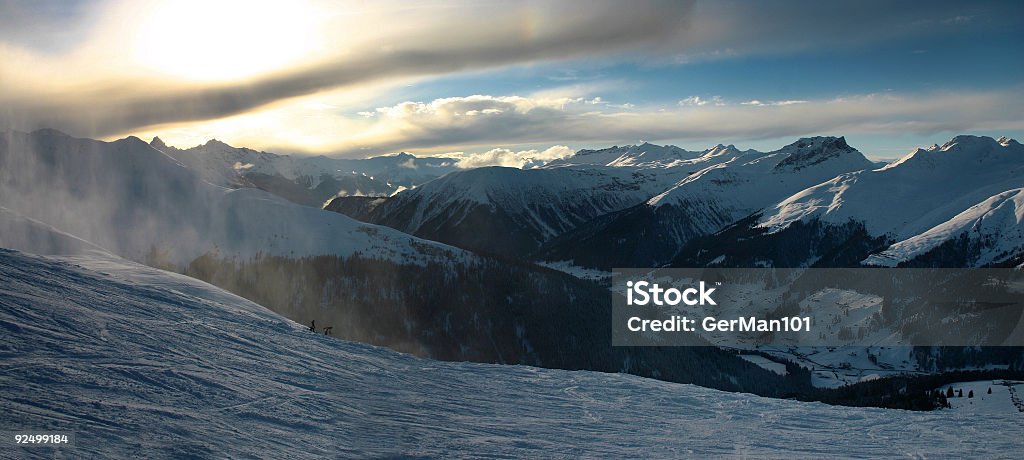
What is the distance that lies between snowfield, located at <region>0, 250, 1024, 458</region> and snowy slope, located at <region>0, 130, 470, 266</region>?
114 metres

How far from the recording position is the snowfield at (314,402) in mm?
16641

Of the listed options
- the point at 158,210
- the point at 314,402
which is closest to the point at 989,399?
→ the point at 314,402

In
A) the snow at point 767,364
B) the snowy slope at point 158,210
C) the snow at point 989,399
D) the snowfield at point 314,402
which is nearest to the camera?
the snowfield at point 314,402

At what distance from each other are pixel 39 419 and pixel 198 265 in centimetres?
12515

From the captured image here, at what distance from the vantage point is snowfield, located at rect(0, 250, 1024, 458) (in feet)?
54.6

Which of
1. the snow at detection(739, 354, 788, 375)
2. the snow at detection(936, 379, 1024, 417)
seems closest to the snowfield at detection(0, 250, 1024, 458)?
the snow at detection(936, 379, 1024, 417)

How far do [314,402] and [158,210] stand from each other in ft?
469

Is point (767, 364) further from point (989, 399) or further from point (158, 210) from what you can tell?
point (989, 399)

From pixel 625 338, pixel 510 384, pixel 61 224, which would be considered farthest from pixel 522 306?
pixel 510 384

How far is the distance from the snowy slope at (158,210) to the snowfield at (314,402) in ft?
373

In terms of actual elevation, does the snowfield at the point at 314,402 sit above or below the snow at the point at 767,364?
above

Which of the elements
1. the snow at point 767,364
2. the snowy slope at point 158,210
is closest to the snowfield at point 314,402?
the snowy slope at point 158,210

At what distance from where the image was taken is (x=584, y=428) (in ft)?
70.6

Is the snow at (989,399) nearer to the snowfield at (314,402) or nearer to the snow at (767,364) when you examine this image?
the snowfield at (314,402)
